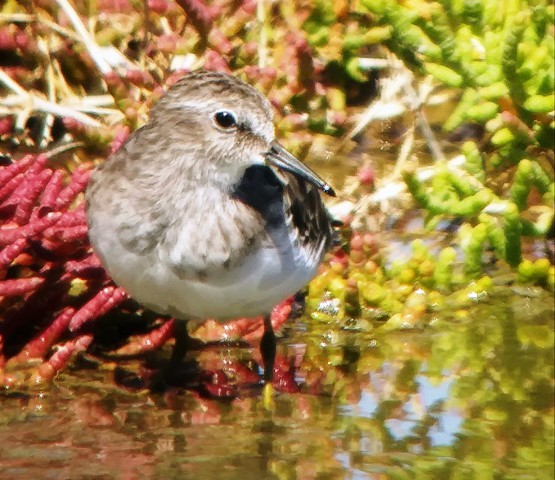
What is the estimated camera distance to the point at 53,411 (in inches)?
185

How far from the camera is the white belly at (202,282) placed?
4.52m

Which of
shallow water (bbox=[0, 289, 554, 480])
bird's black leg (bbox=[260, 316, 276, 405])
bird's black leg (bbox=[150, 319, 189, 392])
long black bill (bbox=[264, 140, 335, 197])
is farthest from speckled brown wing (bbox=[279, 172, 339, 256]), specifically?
bird's black leg (bbox=[150, 319, 189, 392])

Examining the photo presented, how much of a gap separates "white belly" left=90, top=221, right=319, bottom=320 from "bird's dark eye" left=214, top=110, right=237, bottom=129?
49 cm

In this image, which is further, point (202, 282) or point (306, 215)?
point (306, 215)

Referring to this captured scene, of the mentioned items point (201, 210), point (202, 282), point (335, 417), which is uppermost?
point (201, 210)

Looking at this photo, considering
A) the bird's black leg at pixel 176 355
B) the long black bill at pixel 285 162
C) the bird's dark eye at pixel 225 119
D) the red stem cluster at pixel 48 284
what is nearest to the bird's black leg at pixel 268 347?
the red stem cluster at pixel 48 284

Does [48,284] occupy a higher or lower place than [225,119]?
lower

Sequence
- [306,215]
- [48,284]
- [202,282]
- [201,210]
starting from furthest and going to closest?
[48,284] → [306,215] → [201,210] → [202,282]

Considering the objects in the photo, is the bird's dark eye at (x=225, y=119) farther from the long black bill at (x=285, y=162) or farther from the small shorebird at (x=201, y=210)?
the long black bill at (x=285, y=162)

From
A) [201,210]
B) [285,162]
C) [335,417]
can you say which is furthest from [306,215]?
[335,417]

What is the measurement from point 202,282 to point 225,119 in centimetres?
64

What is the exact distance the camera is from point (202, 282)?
454 cm

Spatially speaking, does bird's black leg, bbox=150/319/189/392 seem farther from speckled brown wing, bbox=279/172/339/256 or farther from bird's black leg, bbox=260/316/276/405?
speckled brown wing, bbox=279/172/339/256

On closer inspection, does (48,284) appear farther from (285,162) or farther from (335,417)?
(335,417)
